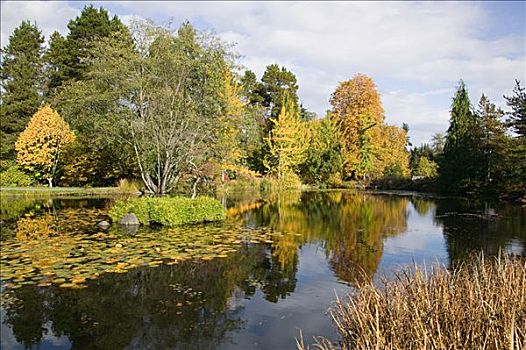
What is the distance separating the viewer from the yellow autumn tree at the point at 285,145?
136 feet

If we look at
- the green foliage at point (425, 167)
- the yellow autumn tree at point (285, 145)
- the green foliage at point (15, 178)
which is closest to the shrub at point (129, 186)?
the green foliage at point (15, 178)

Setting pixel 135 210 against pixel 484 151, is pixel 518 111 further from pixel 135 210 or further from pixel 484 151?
pixel 135 210

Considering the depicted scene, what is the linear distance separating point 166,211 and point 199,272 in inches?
252

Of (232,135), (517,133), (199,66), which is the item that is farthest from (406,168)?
(199,66)

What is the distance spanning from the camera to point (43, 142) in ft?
107

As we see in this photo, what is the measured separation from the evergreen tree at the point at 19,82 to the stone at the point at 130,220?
25437 mm

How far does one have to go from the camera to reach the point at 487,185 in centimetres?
3200

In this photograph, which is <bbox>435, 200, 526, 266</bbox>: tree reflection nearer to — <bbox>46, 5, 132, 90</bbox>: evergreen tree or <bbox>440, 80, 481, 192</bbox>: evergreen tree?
<bbox>440, 80, 481, 192</bbox>: evergreen tree

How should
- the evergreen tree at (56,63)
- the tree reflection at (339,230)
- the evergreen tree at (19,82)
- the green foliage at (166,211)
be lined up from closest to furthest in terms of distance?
the tree reflection at (339,230) → the green foliage at (166,211) → the evergreen tree at (19,82) → the evergreen tree at (56,63)

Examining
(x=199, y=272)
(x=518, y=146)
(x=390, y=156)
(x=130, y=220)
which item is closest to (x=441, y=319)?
(x=199, y=272)

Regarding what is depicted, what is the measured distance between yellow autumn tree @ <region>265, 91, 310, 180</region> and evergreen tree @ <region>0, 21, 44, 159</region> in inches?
832

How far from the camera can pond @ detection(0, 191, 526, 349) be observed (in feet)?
21.0

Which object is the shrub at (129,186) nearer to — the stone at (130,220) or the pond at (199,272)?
the pond at (199,272)

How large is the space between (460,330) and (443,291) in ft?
1.86
